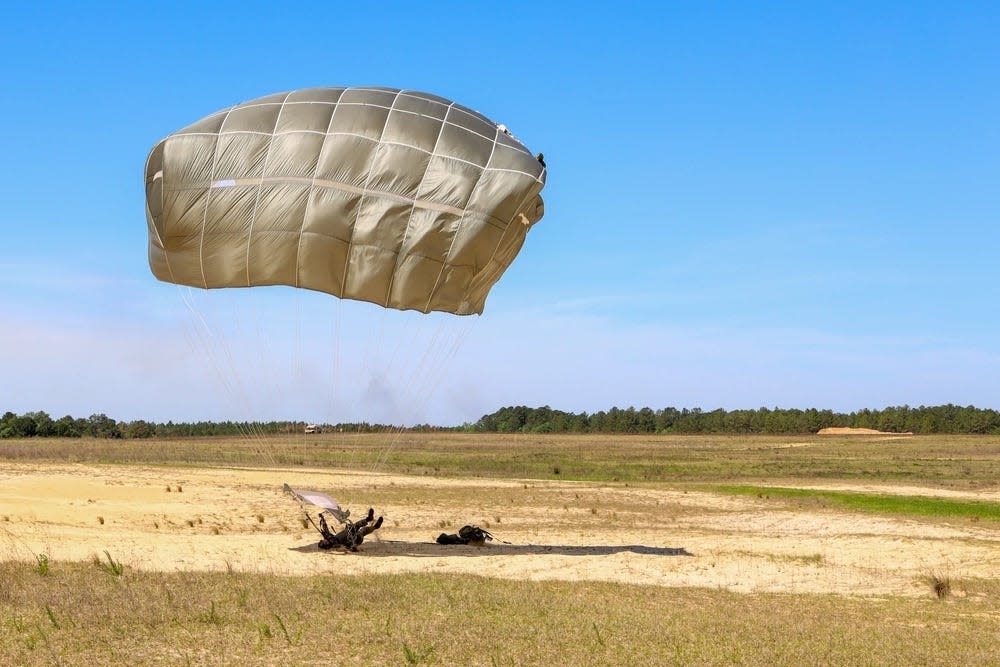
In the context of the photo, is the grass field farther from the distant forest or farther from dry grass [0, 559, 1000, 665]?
the distant forest

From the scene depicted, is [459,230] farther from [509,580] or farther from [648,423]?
[648,423]

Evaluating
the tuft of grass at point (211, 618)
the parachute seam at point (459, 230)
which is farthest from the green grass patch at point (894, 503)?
the tuft of grass at point (211, 618)

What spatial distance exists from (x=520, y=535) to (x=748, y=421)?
138m

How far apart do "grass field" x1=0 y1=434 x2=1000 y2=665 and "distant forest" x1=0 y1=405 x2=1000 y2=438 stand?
8379 centimetres

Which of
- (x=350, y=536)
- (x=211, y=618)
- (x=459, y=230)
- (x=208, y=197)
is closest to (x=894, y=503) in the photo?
(x=350, y=536)

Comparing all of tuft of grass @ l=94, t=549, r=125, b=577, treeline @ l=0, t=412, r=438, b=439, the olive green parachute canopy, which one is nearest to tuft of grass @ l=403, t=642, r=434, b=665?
tuft of grass @ l=94, t=549, r=125, b=577

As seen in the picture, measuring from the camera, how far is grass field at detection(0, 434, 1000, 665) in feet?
38.1

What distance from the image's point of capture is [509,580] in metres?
17.0

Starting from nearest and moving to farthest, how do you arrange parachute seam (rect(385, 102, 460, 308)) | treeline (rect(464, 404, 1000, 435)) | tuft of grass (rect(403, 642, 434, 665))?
tuft of grass (rect(403, 642, 434, 665))
parachute seam (rect(385, 102, 460, 308))
treeline (rect(464, 404, 1000, 435))

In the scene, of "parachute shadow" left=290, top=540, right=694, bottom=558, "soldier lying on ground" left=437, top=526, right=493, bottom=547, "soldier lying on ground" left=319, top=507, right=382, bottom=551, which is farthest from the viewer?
"soldier lying on ground" left=437, top=526, right=493, bottom=547

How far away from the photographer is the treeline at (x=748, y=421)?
14350cm

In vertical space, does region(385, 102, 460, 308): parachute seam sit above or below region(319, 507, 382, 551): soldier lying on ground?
above

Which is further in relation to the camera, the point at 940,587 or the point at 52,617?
the point at 940,587

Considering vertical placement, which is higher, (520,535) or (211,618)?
Answer: (211,618)
